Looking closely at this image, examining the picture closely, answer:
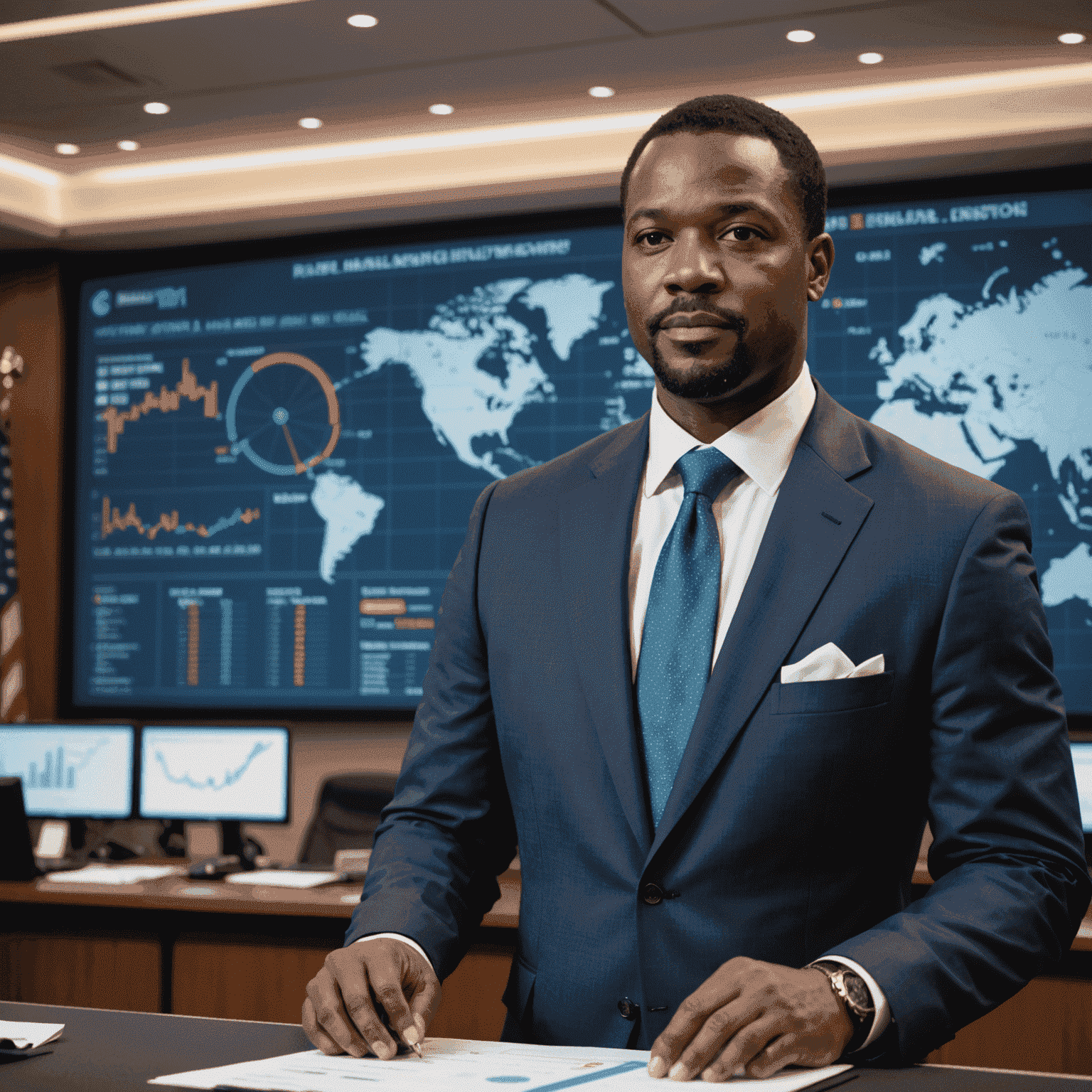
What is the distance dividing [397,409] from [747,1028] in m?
4.19

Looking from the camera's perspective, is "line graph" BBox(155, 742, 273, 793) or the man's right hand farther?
"line graph" BBox(155, 742, 273, 793)

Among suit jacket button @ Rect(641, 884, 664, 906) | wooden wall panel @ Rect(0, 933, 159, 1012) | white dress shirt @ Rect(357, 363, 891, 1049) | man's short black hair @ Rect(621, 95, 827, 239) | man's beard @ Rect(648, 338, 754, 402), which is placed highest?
man's short black hair @ Rect(621, 95, 827, 239)

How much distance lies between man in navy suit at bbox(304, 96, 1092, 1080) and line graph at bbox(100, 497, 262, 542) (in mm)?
3951

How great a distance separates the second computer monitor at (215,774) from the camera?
3922 mm

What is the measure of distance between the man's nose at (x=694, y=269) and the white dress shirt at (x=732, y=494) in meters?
0.16

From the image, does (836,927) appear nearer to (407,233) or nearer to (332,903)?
(332,903)

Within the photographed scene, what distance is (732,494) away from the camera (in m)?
1.30

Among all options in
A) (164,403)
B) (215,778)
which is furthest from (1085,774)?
(164,403)

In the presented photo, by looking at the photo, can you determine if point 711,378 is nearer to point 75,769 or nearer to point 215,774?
point 215,774

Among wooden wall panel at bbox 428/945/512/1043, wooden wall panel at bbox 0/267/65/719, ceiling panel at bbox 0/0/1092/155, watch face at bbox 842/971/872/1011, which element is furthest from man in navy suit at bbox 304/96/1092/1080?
wooden wall panel at bbox 0/267/65/719

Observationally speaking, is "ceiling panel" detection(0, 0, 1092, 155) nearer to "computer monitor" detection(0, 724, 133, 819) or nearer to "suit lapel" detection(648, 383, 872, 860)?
"computer monitor" detection(0, 724, 133, 819)

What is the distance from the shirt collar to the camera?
1284mm

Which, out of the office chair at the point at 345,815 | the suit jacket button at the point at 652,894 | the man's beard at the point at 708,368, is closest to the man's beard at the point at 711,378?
the man's beard at the point at 708,368

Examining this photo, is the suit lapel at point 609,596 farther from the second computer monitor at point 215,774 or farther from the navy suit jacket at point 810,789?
the second computer monitor at point 215,774
